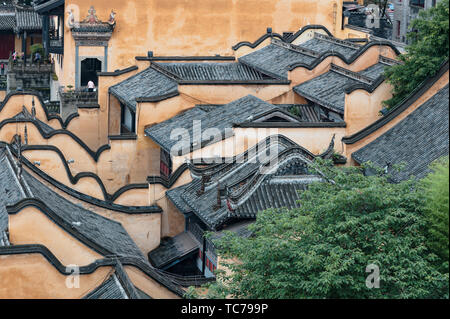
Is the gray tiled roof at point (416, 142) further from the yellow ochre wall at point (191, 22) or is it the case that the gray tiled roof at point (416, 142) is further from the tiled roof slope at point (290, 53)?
the yellow ochre wall at point (191, 22)

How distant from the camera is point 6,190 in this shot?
36.4 metres

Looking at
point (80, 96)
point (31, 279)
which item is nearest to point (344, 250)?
point (31, 279)

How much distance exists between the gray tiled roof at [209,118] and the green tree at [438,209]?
55.4 feet

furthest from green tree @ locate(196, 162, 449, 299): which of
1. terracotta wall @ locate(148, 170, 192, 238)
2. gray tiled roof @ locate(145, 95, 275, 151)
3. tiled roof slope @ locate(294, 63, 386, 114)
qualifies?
tiled roof slope @ locate(294, 63, 386, 114)

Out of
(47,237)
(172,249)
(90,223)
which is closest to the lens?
(47,237)

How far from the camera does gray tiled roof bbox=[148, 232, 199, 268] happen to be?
39.6 m

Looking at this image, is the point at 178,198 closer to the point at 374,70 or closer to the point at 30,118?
the point at 30,118

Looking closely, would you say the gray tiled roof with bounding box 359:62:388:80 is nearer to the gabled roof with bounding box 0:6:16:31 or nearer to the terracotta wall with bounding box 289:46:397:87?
the terracotta wall with bounding box 289:46:397:87

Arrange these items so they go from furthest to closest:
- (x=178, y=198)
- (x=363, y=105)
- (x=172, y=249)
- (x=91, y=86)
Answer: (x=91, y=86) → (x=363, y=105) → (x=172, y=249) → (x=178, y=198)

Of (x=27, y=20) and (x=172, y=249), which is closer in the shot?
(x=172, y=249)

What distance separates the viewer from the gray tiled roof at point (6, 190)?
33.9m

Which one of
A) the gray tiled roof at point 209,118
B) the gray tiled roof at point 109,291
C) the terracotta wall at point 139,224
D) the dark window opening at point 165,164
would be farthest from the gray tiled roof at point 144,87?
the gray tiled roof at point 109,291

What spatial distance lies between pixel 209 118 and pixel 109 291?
17304 mm

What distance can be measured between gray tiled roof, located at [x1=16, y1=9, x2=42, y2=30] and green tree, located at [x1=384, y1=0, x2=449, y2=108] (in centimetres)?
5152
